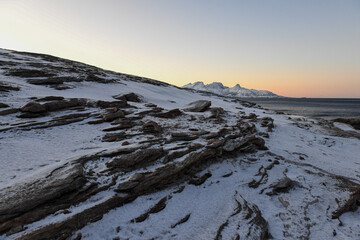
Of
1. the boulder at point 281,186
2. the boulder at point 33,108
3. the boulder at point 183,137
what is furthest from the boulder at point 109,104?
the boulder at point 281,186

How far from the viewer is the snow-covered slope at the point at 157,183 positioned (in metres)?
7.25

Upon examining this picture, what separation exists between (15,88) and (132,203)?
24349 millimetres

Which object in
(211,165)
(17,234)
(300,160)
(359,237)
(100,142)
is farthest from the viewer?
(300,160)

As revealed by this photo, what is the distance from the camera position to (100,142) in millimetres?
13438

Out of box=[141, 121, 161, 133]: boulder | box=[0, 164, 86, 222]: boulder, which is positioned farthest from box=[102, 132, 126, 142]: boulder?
box=[0, 164, 86, 222]: boulder

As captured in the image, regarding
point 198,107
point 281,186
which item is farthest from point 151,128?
point 198,107

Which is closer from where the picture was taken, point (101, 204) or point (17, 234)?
point (17, 234)

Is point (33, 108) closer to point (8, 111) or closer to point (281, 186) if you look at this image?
point (8, 111)

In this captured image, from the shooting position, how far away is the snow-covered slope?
7.25 metres

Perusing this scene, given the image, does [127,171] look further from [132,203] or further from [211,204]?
[211,204]

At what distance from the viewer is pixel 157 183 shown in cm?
975

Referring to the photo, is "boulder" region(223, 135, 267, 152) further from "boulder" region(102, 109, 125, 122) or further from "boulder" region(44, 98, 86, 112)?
"boulder" region(44, 98, 86, 112)

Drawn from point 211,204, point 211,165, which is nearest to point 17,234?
point 211,204

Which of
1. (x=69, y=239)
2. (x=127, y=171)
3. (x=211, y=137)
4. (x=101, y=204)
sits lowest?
(x=69, y=239)
